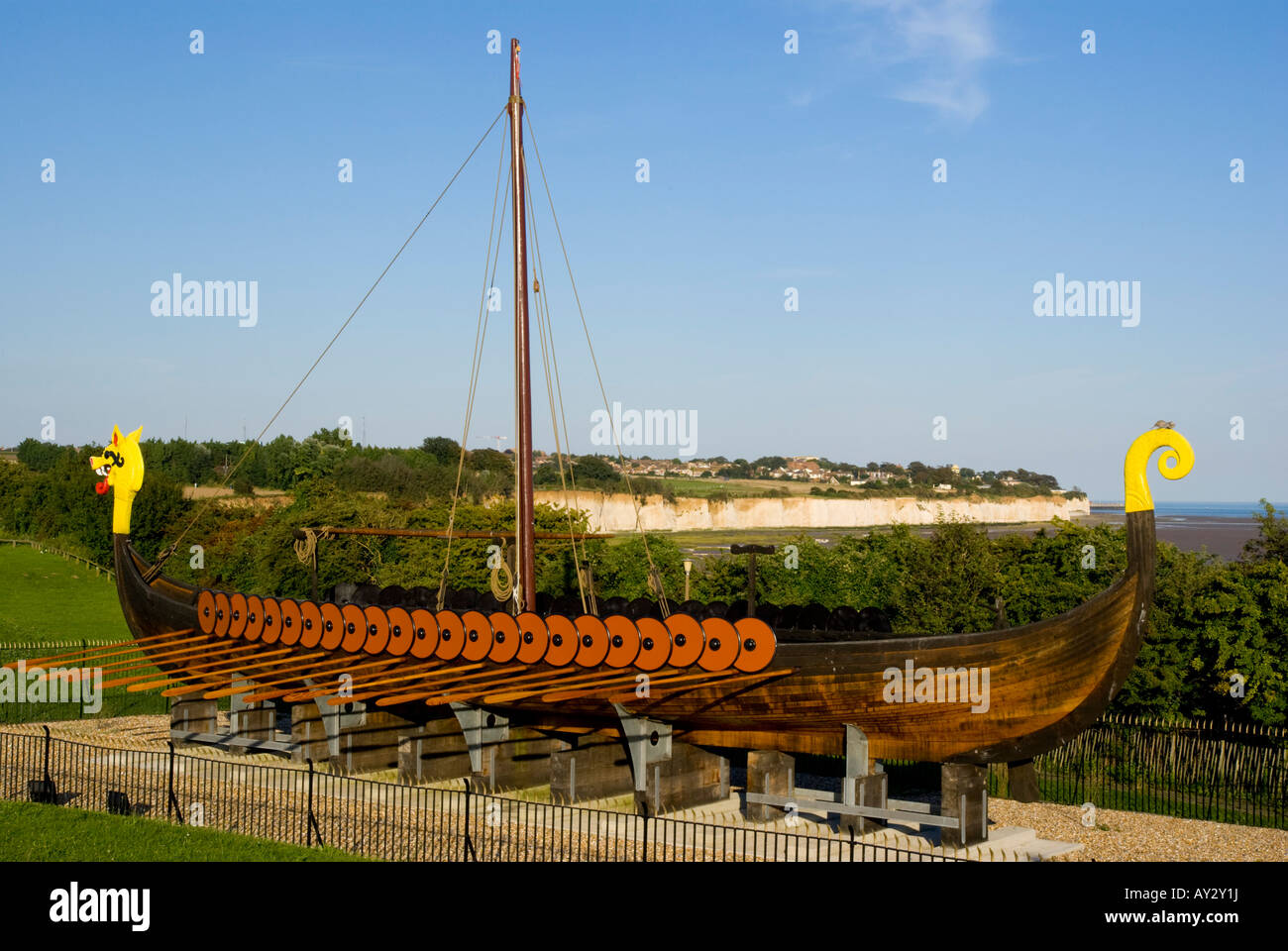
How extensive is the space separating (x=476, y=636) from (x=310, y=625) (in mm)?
3726

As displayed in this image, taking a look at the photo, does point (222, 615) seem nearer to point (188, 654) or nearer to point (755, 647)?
point (188, 654)

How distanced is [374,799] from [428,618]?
3421 millimetres

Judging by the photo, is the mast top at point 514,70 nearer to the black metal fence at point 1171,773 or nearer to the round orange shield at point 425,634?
the round orange shield at point 425,634

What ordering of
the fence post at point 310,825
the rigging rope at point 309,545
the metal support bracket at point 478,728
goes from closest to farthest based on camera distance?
the fence post at point 310,825
the metal support bracket at point 478,728
the rigging rope at point 309,545

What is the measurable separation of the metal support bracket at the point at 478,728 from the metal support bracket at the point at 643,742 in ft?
8.95

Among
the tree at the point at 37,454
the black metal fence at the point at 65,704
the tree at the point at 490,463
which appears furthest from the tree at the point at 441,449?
the black metal fence at the point at 65,704

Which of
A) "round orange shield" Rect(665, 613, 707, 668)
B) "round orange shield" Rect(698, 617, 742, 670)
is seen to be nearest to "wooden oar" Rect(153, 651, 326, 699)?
"round orange shield" Rect(665, 613, 707, 668)

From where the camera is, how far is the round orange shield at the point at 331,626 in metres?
20.5

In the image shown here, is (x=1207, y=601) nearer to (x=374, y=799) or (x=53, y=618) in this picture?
(x=374, y=799)

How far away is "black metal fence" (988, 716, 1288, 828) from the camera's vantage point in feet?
73.8

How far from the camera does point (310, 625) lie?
68.7 feet

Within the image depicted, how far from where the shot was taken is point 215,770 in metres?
22.8

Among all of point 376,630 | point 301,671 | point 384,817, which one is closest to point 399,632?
point 376,630
